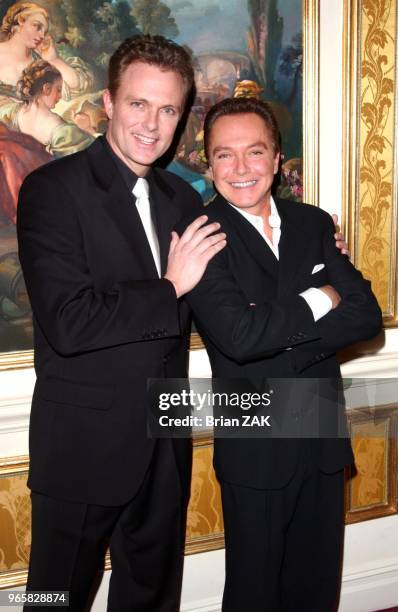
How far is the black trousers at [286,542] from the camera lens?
225cm

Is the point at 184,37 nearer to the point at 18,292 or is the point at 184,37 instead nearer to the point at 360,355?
the point at 18,292

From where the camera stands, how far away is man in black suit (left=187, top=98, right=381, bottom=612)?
2146 millimetres

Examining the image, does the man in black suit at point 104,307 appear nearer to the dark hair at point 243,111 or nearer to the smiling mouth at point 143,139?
the smiling mouth at point 143,139

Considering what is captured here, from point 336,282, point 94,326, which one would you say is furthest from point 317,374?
point 94,326

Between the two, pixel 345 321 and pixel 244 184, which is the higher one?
pixel 244 184

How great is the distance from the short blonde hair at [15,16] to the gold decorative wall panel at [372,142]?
130 cm

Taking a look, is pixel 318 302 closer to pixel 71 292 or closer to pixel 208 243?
pixel 208 243

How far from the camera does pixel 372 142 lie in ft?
9.83

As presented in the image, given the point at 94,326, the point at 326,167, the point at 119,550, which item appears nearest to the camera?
the point at 94,326

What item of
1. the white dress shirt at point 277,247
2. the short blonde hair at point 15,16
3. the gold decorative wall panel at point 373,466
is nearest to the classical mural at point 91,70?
the short blonde hair at point 15,16

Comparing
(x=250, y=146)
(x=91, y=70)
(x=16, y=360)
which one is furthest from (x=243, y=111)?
(x=16, y=360)

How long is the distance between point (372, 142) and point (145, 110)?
1.27 m

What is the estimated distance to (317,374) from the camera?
2.28m

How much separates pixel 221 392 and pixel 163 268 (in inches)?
18.3
